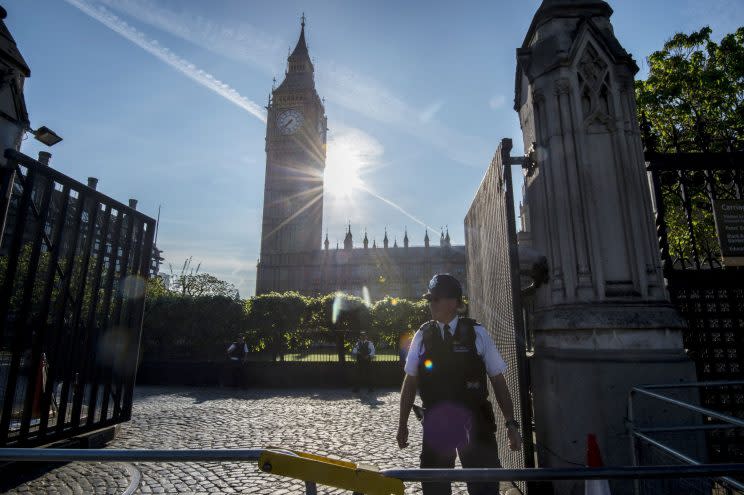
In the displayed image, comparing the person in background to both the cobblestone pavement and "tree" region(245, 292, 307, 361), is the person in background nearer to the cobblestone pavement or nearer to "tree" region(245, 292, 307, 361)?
the cobblestone pavement

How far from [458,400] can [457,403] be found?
0.9 inches

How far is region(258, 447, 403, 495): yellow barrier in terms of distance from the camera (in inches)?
64.2

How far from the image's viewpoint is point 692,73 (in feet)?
38.1

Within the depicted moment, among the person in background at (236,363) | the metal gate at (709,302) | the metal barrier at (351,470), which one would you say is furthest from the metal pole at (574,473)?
the person in background at (236,363)

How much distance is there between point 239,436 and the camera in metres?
7.03

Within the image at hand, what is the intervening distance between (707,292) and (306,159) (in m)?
75.7

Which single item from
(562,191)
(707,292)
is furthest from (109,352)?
(707,292)

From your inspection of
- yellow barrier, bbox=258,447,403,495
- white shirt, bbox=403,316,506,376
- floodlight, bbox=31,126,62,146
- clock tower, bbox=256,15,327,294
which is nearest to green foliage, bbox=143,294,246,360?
floodlight, bbox=31,126,62,146

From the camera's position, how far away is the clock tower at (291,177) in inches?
2995

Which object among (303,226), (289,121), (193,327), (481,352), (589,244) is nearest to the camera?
(481,352)

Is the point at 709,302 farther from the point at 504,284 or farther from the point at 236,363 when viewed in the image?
the point at 236,363

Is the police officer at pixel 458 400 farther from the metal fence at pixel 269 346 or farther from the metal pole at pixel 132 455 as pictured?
the metal fence at pixel 269 346

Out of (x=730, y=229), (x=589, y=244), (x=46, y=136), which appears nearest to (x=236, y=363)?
(x=46, y=136)

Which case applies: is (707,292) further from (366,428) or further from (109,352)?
(109,352)
